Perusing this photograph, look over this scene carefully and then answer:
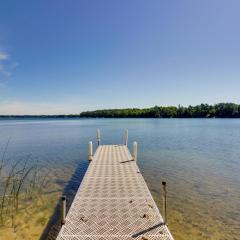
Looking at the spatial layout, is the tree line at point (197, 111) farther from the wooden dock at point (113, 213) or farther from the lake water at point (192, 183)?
the wooden dock at point (113, 213)

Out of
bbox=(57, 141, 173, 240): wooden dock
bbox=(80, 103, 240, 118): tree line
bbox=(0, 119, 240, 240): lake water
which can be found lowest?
bbox=(0, 119, 240, 240): lake water

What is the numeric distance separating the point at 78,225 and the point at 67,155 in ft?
62.7

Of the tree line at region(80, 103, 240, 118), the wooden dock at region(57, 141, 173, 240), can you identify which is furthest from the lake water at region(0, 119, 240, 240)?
the tree line at region(80, 103, 240, 118)

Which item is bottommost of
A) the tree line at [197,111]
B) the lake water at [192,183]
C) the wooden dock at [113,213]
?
the lake water at [192,183]

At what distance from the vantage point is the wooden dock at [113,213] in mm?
6906

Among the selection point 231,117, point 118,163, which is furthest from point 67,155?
point 231,117

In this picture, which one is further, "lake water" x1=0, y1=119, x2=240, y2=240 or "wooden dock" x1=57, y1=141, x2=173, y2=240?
"lake water" x1=0, y1=119, x2=240, y2=240

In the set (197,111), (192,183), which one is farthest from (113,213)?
(197,111)

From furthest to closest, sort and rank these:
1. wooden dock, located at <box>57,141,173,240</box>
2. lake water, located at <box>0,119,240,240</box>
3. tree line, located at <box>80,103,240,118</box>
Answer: tree line, located at <box>80,103,240,118</box> < lake water, located at <box>0,119,240,240</box> < wooden dock, located at <box>57,141,173,240</box>

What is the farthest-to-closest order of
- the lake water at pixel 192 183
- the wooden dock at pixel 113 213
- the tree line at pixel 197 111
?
1. the tree line at pixel 197 111
2. the lake water at pixel 192 183
3. the wooden dock at pixel 113 213

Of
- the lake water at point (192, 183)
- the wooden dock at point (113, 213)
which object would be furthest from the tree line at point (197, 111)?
the wooden dock at point (113, 213)

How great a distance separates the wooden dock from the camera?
6906mm

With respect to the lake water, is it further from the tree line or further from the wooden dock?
the tree line

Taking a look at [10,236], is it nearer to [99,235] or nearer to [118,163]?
[99,235]
